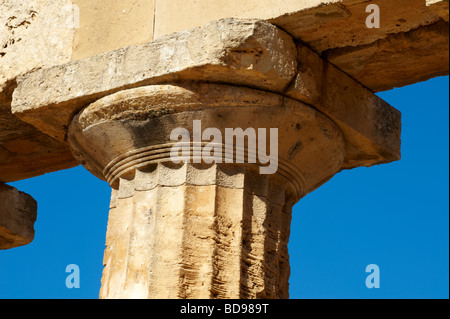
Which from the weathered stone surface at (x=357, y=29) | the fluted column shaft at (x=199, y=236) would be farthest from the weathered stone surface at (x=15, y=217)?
→ the weathered stone surface at (x=357, y=29)

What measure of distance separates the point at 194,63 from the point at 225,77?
20 cm

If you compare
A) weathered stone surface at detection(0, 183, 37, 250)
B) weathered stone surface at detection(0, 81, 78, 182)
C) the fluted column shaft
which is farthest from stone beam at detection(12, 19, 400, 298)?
weathered stone surface at detection(0, 183, 37, 250)

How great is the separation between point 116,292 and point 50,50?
1.63m

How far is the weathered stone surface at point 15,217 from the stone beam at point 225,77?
6.40 feet

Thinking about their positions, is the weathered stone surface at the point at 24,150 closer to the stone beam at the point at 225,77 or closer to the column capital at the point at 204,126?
the stone beam at the point at 225,77

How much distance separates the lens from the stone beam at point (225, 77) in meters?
5.76

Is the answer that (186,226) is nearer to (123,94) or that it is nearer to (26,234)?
(123,94)

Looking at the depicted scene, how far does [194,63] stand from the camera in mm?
5758

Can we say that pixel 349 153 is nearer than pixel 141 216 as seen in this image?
No

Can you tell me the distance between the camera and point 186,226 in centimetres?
580

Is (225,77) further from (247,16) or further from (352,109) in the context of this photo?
(352,109)

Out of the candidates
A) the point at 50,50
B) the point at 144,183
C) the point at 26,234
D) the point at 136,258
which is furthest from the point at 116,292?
the point at 26,234
